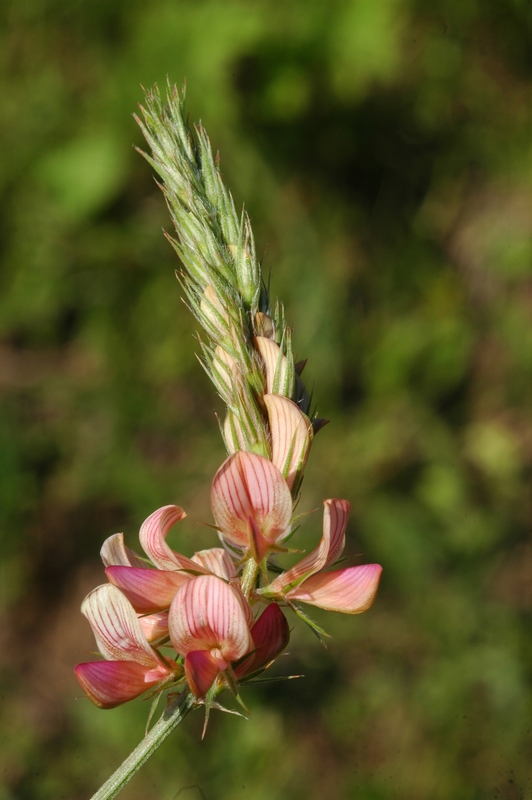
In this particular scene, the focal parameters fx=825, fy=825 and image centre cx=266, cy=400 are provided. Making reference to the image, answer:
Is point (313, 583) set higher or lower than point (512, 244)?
lower

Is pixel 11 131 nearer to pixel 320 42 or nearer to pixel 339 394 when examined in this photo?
pixel 320 42

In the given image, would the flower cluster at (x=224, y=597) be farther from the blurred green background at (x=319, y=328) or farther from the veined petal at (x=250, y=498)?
the blurred green background at (x=319, y=328)

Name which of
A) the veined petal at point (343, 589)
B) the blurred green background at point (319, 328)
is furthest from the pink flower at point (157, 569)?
the blurred green background at point (319, 328)

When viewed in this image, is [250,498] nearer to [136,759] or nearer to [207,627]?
[207,627]

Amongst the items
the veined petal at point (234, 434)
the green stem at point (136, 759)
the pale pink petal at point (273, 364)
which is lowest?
the green stem at point (136, 759)

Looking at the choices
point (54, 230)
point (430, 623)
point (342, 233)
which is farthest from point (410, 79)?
point (430, 623)
